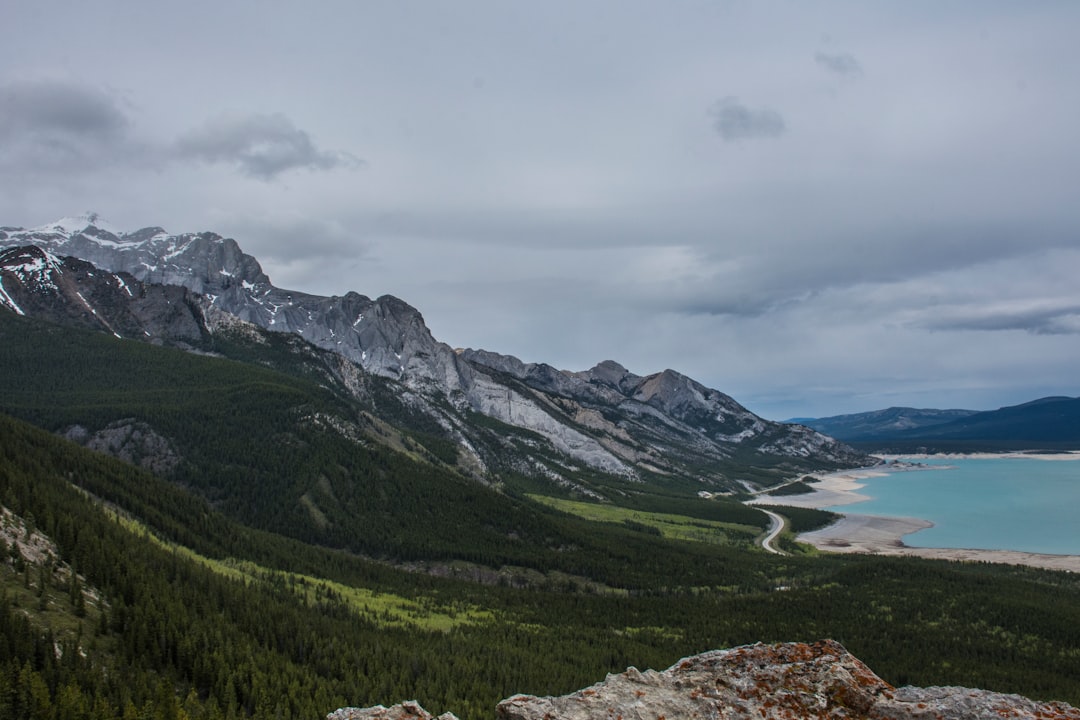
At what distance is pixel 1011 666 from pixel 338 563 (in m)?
105

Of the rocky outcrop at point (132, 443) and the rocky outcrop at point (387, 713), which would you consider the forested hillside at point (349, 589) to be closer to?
the rocky outcrop at point (132, 443)

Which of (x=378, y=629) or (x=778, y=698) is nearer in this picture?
(x=778, y=698)

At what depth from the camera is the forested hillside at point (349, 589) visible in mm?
48094

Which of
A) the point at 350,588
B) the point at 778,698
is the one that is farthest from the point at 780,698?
the point at 350,588

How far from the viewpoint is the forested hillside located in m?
48.1

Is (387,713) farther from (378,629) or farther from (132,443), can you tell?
(132,443)

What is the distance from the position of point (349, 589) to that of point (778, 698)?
333 ft

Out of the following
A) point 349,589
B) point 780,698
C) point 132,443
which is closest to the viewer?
point 780,698

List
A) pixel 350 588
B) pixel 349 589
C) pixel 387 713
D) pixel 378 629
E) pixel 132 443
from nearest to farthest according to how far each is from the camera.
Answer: pixel 387 713
pixel 378 629
pixel 349 589
pixel 350 588
pixel 132 443

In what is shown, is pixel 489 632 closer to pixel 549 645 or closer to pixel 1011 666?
pixel 549 645

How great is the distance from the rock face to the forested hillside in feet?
99.4

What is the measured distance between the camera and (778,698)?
1394 cm

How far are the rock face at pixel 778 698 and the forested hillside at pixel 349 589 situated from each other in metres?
30.3

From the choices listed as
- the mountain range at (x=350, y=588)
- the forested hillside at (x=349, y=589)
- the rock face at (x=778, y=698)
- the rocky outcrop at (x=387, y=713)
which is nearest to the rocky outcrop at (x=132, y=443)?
the mountain range at (x=350, y=588)
